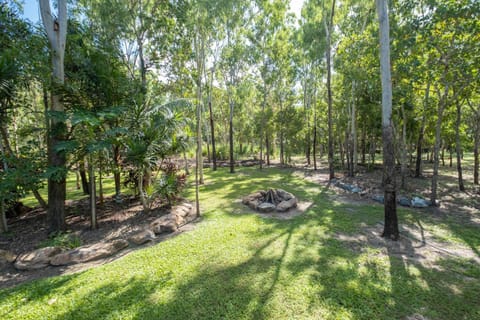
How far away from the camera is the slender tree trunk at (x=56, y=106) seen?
446 cm

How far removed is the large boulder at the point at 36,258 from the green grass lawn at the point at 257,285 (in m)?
0.70

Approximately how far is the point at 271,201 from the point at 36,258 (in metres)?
6.25

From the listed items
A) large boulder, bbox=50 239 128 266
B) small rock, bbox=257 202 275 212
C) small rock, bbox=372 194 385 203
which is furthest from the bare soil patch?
small rock, bbox=372 194 385 203

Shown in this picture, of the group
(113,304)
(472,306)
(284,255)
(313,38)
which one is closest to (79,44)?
(113,304)

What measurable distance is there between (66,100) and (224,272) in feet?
18.2

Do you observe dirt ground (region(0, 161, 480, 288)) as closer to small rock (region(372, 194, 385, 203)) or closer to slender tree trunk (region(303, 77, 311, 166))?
small rock (region(372, 194, 385, 203))

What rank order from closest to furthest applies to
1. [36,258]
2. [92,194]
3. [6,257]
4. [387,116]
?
[36,258] < [6,257] < [387,116] < [92,194]

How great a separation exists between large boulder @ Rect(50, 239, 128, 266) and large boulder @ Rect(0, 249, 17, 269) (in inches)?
36.4

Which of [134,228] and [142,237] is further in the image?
[134,228]

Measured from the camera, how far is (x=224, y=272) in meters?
3.54

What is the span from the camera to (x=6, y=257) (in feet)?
13.4

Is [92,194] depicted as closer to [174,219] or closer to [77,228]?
[77,228]

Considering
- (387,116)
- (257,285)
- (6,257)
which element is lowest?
(257,285)

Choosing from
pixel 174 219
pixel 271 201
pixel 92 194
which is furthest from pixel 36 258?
pixel 271 201
